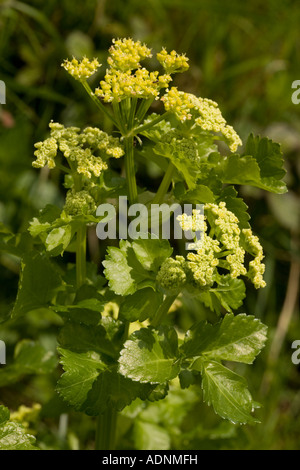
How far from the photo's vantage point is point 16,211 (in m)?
2.41

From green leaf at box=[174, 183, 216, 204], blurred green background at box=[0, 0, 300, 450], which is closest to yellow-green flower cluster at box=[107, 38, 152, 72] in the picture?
green leaf at box=[174, 183, 216, 204]

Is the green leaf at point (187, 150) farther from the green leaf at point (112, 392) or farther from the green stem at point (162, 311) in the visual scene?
the green leaf at point (112, 392)

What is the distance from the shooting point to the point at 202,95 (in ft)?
9.07

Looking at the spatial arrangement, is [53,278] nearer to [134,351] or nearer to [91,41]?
[134,351]

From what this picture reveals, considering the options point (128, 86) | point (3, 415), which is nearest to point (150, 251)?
point (128, 86)

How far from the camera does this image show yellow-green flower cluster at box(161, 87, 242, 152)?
1155 millimetres

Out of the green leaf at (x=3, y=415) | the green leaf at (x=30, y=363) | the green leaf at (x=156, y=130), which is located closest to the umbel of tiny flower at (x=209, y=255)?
the green leaf at (x=156, y=130)

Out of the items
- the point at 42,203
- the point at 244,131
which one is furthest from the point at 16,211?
the point at 244,131

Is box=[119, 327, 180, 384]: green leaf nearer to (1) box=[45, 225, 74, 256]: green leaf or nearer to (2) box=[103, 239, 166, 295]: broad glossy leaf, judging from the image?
(2) box=[103, 239, 166, 295]: broad glossy leaf

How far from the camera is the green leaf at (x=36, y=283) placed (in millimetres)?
1253

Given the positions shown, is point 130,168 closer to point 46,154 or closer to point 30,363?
point 46,154

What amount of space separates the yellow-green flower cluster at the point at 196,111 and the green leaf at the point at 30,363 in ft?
2.58

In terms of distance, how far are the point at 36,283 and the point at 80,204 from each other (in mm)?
224
